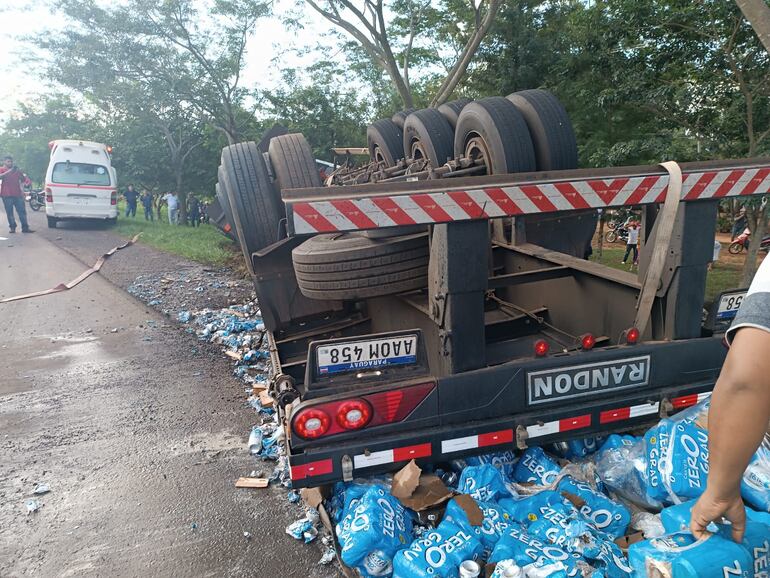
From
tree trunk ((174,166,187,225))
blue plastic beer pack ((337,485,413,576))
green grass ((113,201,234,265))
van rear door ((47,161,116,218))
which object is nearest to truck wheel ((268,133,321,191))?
blue plastic beer pack ((337,485,413,576))

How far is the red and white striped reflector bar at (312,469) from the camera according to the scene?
2.15 metres

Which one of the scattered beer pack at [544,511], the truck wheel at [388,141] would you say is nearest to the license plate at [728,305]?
the scattered beer pack at [544,511]

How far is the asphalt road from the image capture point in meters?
2.64

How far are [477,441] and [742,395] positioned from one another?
1292 mm

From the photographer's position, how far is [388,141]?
6.10 metres

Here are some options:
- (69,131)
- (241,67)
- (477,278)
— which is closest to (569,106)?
(477,278)

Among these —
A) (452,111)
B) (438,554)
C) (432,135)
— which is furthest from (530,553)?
(452,111)

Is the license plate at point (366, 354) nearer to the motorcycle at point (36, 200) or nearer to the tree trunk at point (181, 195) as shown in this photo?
the tree trunk at point (181, 195)

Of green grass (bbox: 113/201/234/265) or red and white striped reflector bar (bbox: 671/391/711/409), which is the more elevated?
red and white striped reflector bar (bbox: 671/391/711/409)

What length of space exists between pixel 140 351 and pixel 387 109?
15364mm

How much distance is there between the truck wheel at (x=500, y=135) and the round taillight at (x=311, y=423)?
2392 mm

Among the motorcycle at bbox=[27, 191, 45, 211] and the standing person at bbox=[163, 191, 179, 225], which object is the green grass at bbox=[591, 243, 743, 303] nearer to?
the standing person at bbox=[163, 191, 179, 225]

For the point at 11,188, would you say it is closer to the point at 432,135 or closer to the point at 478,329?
the point at 432,135

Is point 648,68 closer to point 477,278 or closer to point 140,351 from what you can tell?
point 477,278
